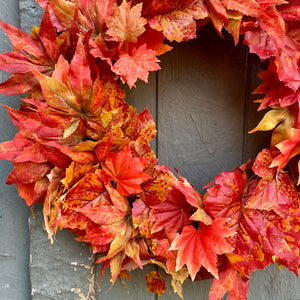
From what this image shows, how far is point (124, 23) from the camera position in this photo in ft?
1.96

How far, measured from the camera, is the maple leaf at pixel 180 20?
625 mm

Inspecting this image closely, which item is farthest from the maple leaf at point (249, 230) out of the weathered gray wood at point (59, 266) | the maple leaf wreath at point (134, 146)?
the weathered gray wood at point (59, 266)

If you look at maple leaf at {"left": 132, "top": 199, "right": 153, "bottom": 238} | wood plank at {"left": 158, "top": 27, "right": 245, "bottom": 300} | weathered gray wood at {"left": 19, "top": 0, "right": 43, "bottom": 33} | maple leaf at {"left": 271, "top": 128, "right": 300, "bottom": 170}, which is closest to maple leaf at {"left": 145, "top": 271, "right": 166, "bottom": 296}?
wood plank at {"left": 158, "top": 27, "right": 245, "bottom": 300}

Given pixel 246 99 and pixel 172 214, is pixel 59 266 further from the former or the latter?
pixel 246 99

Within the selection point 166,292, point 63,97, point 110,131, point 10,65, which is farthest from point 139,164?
point 166,292

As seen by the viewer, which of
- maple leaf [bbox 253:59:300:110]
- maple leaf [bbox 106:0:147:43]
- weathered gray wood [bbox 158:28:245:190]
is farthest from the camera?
weathered gray wood [bbox 158:28:245:190]

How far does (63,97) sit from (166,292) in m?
0.61

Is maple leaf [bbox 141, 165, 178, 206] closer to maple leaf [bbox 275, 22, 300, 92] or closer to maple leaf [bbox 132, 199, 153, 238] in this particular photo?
maple leaf [bbox 132, 199, 153, 238]

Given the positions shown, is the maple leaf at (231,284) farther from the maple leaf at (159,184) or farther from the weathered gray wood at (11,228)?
the weathered gray wood at (11,228)

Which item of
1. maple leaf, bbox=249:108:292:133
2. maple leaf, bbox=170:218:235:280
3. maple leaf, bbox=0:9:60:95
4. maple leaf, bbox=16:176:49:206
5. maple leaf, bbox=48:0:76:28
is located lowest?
maple leaf, bbox=170:218:235:280

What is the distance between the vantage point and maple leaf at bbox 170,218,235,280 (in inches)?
24.6

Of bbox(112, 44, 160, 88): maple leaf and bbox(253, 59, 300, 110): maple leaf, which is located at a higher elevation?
bbox(112, 44, 160, 88): maple leaf

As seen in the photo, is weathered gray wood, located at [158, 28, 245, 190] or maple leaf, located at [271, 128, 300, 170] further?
weathered gray wood, located at [158, 28, 245, 190]

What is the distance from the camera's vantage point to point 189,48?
0.80 meters
